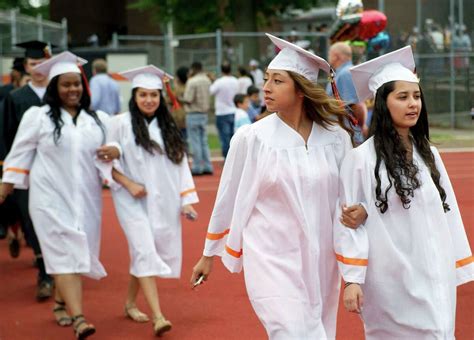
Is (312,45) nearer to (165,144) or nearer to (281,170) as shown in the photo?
(165,144)

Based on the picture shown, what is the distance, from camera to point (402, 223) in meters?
5.15

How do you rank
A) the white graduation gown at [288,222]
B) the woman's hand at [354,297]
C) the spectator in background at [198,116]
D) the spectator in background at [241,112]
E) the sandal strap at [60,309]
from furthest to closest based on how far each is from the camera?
1. the spectator in background at [198,116]
2. the spectator in background at [241,112]
3. the sandal strap at [60,309]
4. the white graduation gown at [288,222]
5. the woman's hand at [354,297]

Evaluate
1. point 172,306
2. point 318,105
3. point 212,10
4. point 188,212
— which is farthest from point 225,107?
point 212,10

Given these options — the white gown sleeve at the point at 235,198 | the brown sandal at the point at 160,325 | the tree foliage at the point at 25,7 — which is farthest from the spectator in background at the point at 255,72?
the tree foliage at the point at 25,7

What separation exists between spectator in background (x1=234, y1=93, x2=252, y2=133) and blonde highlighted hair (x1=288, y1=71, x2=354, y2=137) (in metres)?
11.4

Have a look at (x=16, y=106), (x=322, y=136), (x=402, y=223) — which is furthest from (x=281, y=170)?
(x=16, y=106)

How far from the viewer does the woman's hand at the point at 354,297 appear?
5.07 m

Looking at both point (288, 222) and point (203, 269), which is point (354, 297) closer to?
point (288, 222)

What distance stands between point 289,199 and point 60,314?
386cm

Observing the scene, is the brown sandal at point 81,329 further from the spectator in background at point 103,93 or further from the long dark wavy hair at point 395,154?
the spectator in background at point 103,93

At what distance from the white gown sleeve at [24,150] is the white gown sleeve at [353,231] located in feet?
11.3

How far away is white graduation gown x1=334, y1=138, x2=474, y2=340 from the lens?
512 centimetres

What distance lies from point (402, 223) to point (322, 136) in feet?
2.06

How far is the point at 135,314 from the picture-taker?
339 inches
